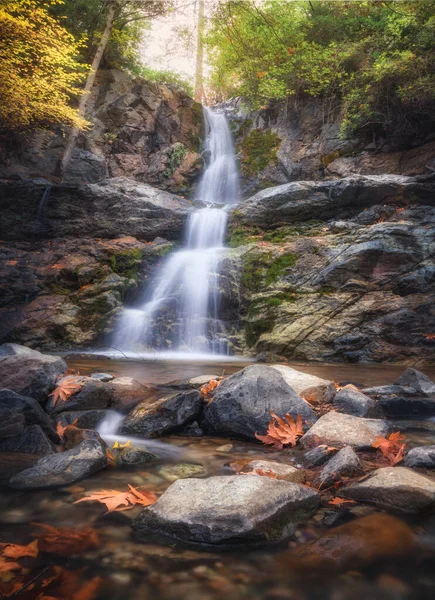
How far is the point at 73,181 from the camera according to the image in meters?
14.5

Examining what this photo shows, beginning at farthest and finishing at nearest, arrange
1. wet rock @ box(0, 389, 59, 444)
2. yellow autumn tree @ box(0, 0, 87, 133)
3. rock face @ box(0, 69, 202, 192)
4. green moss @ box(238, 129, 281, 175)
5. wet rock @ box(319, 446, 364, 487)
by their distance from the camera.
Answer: green moss @ box(238, 129, 281, 175) → rock face @ box(0, 69, 202, 192) → yellow autumn tree @ box(0, 0, 87, 133) → wet rock @ box(0, 389, 59, 444) → wet rock @ box(319, 446, 364, 487)

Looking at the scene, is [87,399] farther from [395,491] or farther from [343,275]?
[343,275]

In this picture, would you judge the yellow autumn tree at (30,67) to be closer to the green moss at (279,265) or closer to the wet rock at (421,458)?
the green moss at (279,265)

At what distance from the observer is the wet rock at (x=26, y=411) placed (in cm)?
307

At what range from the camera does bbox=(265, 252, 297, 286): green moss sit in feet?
32.3

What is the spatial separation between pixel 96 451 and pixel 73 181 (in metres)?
13.8

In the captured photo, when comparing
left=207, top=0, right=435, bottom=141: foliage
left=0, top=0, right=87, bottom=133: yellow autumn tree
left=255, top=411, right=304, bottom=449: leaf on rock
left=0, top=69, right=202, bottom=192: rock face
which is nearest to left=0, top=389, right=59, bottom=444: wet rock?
left=255, top=411, right=304, bottom=449: leaf on rock

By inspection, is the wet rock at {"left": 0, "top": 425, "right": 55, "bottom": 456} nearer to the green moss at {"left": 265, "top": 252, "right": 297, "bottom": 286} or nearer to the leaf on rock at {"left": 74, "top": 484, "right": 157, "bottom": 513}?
the leaf on rock at {"left": 74, "top": 484, "right": 157, "bottom": 513}

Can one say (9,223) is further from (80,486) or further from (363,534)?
(363,534)

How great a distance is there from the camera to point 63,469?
247 centimetres

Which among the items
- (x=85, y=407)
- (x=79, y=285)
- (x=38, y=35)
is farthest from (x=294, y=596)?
(x=38, y=35)

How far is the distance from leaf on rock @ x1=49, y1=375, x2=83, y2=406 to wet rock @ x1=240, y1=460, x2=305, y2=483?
2173mm

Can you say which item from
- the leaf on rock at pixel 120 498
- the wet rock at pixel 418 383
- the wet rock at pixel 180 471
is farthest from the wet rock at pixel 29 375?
the wet rock at pixel 418 383

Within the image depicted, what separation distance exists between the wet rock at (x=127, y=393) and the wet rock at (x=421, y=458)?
259cm
